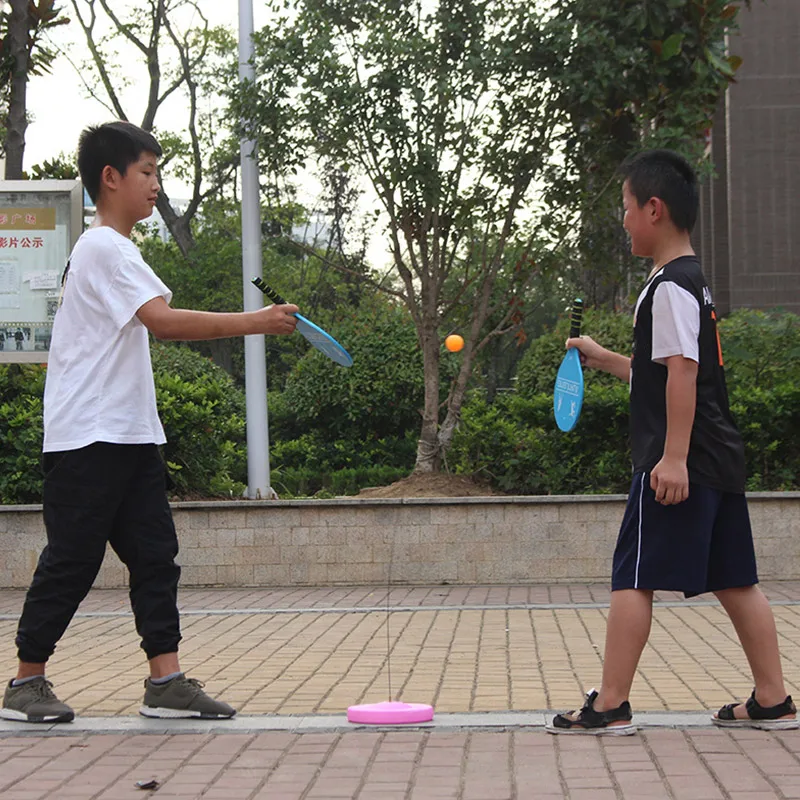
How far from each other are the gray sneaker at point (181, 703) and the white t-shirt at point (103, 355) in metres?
0.86

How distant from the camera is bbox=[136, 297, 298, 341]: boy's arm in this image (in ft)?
14.9

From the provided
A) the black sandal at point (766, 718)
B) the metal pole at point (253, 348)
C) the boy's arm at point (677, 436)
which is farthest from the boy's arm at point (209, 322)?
the metal pole at point (253, 348)

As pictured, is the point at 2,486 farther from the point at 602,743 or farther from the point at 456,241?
the point at 602,743

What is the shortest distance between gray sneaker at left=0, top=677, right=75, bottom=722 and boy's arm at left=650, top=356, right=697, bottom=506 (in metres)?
2.15

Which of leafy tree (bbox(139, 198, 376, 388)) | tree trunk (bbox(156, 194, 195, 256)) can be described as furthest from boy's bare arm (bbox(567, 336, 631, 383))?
leafy tree (bbox(139, 198, 376, 388))

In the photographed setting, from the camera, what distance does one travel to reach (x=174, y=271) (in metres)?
39.5

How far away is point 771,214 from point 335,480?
1167 centimetres

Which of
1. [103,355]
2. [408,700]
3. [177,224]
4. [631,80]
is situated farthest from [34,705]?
[177,224]

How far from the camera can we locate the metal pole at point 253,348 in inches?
458

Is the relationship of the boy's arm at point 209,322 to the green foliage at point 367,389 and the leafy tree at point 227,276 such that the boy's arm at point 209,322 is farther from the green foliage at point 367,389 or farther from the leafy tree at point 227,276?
the leafy tree at point 227,276

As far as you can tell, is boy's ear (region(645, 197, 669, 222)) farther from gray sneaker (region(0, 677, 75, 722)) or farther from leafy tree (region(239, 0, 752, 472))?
leafy tree (region(239, 0, 752, 472))

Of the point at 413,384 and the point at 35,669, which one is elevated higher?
the point at 413,384

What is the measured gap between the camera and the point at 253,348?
11609 millimetres

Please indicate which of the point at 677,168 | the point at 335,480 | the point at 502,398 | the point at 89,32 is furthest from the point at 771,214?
the point at 677,168
